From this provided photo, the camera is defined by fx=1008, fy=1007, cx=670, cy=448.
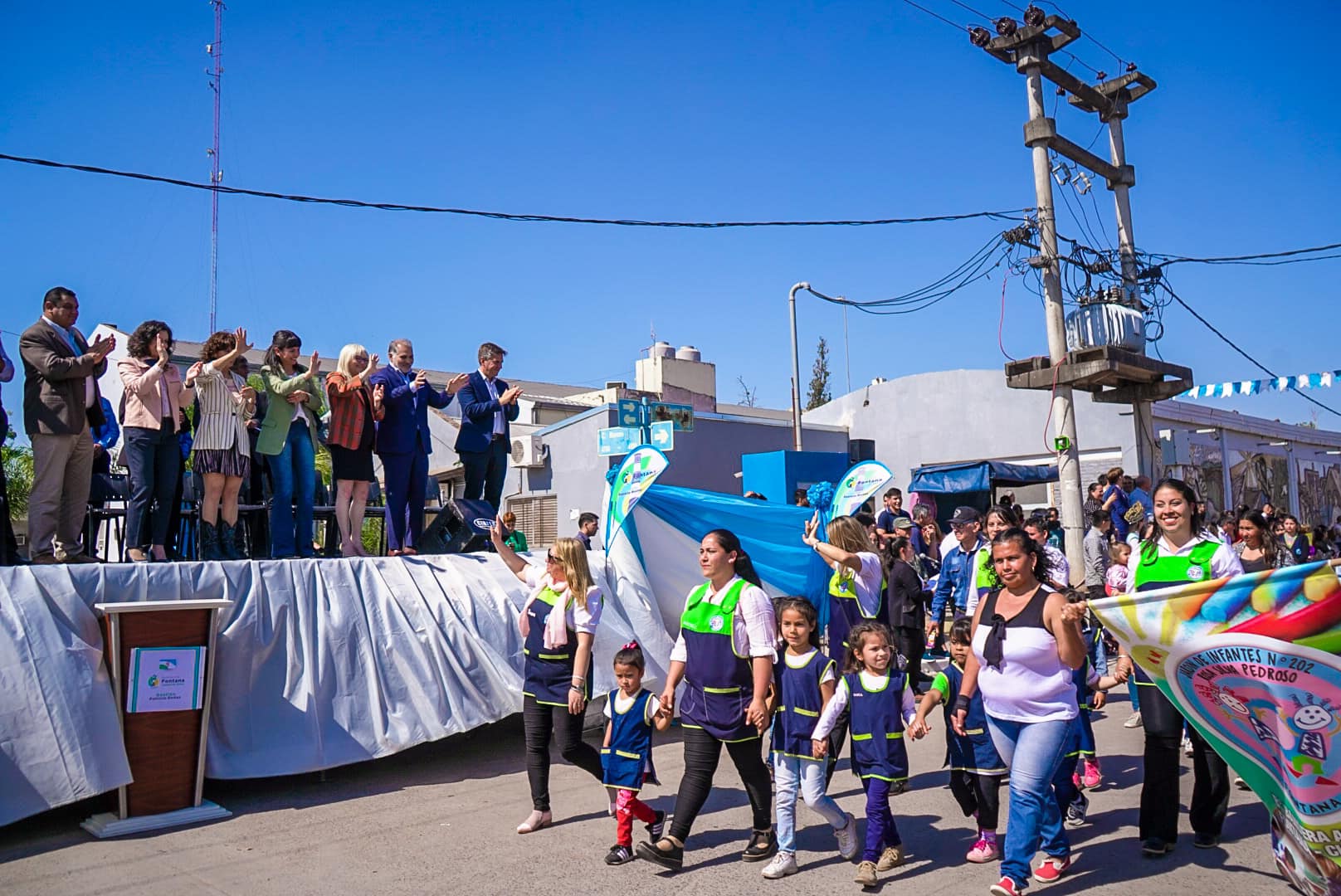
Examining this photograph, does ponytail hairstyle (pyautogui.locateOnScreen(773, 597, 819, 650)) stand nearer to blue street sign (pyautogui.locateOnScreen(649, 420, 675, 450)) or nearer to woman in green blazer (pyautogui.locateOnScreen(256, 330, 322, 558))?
woman in green blazer (pyautogui.locateOnScreen(256, 330, 322, 558))

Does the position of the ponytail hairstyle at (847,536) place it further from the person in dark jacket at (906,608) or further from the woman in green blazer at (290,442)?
the woman in green blazer at (290,442)

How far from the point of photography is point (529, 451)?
2352 centimetres

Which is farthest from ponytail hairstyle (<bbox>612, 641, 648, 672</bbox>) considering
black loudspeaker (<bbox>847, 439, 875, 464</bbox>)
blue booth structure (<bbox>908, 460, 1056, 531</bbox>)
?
black loudspeaker (<bbox>847, 439, 875, 464</bbox>)

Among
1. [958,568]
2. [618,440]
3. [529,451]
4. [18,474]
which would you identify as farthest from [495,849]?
[18,474]

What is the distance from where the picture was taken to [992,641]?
15.4 ft

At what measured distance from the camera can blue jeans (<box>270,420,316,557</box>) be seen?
7.99m

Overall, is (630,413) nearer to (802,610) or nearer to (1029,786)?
(802,610)

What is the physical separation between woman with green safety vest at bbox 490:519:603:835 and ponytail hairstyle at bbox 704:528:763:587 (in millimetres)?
926

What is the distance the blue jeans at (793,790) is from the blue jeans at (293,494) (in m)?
4.65

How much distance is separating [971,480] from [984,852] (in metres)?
14.1

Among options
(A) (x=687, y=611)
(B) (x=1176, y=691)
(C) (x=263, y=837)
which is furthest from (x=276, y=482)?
(B) (x=1176, y=691)

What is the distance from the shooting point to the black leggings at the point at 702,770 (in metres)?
5.15

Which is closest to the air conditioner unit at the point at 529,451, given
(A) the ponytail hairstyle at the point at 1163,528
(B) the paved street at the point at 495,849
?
(B) the paved street at the point at 495,849

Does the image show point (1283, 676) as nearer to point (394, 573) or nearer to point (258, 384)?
point (394, 573)
